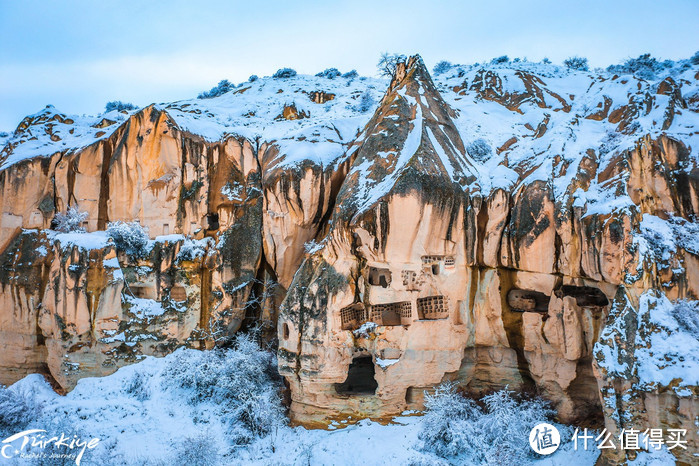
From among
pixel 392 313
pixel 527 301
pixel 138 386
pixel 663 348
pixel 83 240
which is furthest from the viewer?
pixel 83 240

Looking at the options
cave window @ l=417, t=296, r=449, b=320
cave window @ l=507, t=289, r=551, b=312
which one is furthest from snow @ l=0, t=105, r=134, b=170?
cave window @ l=507, t=289, r=551, b=312

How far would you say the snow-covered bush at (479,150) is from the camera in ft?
54.1

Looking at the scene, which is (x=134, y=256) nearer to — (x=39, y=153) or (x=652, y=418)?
(x=39, y=153)

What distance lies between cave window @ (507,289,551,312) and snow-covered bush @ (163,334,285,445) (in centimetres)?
736

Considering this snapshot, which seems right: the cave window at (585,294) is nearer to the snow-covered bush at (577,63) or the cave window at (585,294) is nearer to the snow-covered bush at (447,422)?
the snow-covered bush at (447,422)

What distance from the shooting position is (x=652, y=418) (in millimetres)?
10047

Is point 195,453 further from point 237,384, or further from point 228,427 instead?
point 237,384

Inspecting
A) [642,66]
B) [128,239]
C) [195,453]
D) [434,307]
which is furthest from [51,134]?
[642,66]

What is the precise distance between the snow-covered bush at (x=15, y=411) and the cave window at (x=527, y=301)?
13.0m

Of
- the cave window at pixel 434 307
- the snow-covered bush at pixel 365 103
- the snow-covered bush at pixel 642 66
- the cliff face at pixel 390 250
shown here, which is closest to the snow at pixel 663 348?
the cliff face at pixel 390 250

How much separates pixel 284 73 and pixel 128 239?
22447 millimetres

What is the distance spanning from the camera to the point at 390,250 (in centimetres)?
1342

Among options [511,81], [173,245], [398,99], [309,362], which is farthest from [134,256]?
[511,81]

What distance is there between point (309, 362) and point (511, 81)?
707 inches
